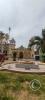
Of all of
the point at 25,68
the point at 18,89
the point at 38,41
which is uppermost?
the point at 38,41

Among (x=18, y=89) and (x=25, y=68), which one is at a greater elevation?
(x=25, y=68)

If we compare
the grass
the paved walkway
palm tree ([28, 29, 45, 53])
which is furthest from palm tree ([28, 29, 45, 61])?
the grass

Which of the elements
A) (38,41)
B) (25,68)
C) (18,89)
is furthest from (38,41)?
(18,89)

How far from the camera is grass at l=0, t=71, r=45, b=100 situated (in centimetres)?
581

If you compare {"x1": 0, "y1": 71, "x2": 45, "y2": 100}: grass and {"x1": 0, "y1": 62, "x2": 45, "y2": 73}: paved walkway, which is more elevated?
{"x1": 0, "y1": 62, "x2": 45, "y2": 73}: paved walkway

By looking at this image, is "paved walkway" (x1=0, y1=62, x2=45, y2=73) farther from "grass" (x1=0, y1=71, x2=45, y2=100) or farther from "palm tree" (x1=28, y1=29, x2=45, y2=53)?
"palm tree" (x1=28, y1=29, x2=45, y2=53)

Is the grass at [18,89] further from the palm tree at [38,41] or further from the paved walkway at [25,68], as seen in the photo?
the palm tree at [38,41]

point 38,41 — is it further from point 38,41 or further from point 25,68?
point 25,68

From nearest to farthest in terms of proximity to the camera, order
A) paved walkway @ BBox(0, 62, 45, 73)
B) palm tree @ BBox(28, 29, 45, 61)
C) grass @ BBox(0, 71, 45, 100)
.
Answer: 1. grass @ BBox(0, 71, 45, 100)
2. paved walkway @ BBox(0, 62, 45, 73)
3. palm tree @ BBox(28, 29, 45, 61)

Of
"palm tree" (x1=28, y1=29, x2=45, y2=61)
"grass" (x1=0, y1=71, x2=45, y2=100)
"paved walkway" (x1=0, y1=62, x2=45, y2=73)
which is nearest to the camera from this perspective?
"grass" (x1=0, y1=71, x2=45, y2=100)

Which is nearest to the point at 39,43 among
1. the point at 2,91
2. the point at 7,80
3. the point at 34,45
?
the point at 34,45

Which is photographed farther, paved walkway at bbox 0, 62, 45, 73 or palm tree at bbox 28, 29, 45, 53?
palm tree at bbox 28, 29, 45, 53

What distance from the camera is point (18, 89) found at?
21.5 ft

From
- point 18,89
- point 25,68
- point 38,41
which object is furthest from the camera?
point 38,41
